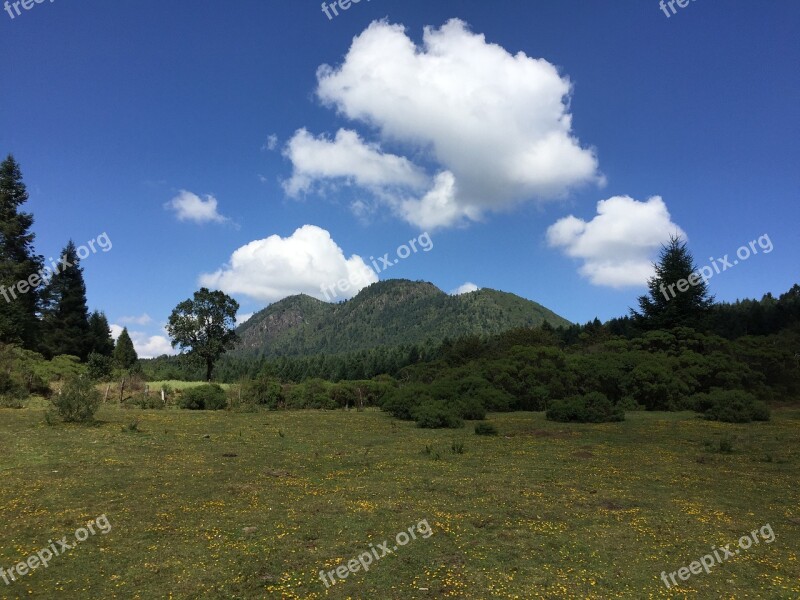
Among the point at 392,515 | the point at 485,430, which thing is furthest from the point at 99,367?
the point at 392,515

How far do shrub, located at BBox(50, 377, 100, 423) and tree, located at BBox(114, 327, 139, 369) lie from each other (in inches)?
2357

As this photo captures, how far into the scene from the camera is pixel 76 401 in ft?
72.2

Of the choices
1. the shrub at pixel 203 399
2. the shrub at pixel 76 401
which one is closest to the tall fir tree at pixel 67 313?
the shrub at pixel 203 399

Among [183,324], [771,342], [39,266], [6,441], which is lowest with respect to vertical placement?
[771,342]

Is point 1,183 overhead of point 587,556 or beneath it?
overhead

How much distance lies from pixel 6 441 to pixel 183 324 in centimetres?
5386

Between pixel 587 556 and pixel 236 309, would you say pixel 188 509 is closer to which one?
pixel 587 556

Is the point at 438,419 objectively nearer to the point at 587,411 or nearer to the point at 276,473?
the point at 587,411

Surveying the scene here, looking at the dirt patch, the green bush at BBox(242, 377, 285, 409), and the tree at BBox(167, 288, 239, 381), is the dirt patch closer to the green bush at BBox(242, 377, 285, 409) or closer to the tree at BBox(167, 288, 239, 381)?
the green bush at BBox(242, 377, 285, 409)

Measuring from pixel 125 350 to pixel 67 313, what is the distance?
19621 mm

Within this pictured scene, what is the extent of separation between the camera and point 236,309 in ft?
236

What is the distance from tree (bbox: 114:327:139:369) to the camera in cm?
7706

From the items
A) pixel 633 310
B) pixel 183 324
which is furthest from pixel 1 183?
pixel 633 310

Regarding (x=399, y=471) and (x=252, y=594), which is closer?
(x=252, y=594)
